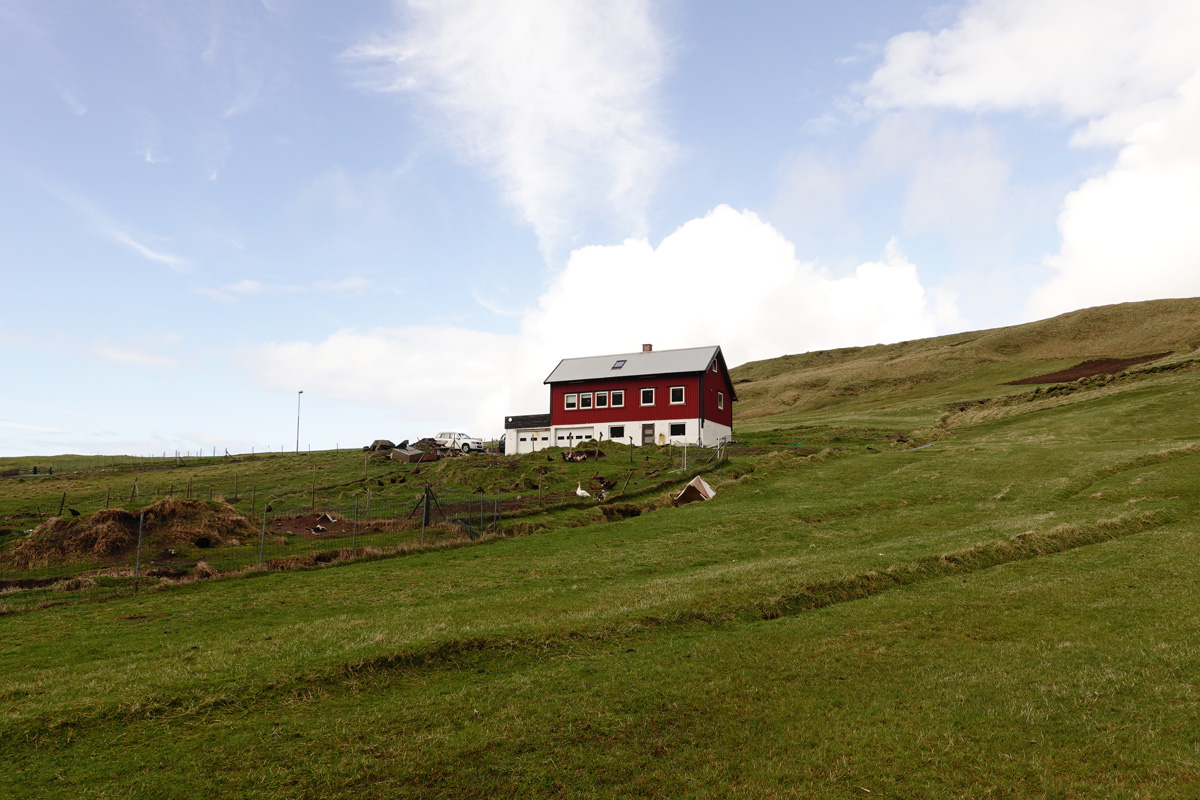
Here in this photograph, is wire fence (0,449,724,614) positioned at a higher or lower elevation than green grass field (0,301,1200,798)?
higher

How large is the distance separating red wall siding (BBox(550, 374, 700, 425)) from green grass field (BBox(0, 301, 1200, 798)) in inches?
1501

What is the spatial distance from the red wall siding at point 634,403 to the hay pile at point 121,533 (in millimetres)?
40010

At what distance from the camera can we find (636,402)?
230 feet

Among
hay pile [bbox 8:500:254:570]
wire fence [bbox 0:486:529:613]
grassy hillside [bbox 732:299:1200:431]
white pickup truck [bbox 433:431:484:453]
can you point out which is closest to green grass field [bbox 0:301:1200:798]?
wire fence [bbox 0:486:529:613]

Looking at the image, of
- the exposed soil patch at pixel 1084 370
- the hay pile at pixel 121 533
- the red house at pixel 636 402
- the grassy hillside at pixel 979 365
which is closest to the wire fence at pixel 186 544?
the hay pile at pixel 121 533

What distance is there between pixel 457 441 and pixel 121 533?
56.2 metres

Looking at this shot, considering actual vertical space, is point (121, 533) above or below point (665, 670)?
above

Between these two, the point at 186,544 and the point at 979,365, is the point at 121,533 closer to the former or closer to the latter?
the point at 186,544

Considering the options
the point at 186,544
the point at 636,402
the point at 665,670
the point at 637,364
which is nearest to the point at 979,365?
the point at 637,364

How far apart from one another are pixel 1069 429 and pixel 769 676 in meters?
49.4

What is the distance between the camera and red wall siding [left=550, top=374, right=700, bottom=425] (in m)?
67.9

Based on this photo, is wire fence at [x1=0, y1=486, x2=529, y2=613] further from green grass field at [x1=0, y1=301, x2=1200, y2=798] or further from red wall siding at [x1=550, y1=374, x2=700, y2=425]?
red wall siding at [x1=550, y1=374, x2=700, y2=425]

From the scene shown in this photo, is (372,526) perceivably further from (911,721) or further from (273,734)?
(911,721)

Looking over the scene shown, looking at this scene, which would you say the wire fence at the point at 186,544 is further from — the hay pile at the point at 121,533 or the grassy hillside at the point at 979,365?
the grassy hillside at the point at 979,365
